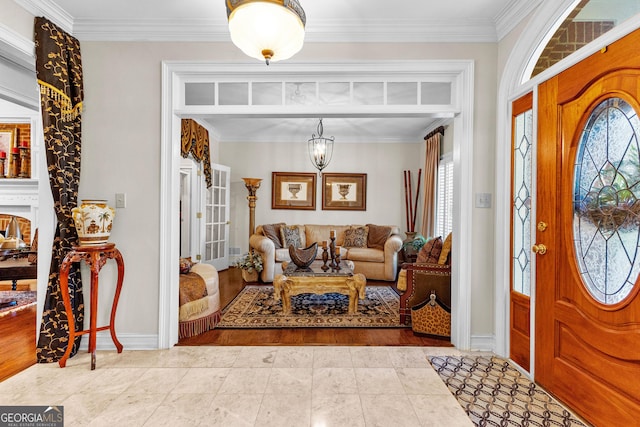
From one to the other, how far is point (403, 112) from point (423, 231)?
344 centimetres

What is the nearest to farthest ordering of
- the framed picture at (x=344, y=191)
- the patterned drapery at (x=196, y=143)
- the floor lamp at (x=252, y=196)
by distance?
the patterned drapery at (x=196, y=143)
the floor lamp at (x=252, y=196)
the framed picture at (x=344, y=191)

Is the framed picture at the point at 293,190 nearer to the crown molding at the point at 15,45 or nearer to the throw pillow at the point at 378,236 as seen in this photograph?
the throw pillow at the point at 378,236

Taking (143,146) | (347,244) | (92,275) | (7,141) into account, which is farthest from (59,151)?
(347,244)

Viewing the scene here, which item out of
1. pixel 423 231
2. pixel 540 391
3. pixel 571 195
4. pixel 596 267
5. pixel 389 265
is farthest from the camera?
pixel 423 231

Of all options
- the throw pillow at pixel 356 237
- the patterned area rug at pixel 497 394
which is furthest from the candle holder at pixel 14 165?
the patterned area rug at pixel 497 394

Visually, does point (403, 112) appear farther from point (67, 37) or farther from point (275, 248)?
point (275, 248)

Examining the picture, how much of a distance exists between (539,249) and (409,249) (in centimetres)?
338

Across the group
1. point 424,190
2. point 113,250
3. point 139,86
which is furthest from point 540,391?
point 424,190

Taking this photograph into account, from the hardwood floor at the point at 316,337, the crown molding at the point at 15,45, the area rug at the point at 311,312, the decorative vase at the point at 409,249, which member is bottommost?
the hardwood floor at the point at 316,337

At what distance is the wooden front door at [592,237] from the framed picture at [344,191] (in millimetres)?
4285

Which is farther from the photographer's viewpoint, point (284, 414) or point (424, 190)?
point (424, 190)

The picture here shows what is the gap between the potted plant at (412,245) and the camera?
5.31 meters

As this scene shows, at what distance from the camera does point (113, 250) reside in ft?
8.37

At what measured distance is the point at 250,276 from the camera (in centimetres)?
529
